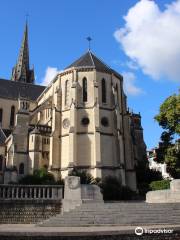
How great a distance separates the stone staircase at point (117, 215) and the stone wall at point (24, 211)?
3.52ft

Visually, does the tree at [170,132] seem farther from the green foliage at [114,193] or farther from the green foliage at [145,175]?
the green foliage at [145,175]

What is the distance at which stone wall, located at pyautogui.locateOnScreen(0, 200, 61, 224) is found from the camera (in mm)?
12984

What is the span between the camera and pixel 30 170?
1505 inches

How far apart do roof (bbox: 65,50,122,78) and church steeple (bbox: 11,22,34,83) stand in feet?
99.8

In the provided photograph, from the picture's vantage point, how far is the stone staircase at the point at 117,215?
38.6 feet

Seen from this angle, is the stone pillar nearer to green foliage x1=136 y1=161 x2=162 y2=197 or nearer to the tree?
the tree

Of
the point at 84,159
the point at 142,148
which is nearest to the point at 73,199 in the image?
the point at 84,159

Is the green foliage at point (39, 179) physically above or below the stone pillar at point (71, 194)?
above


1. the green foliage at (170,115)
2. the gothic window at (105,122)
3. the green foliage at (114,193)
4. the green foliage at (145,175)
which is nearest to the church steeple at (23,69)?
the gothic window at (105,122)

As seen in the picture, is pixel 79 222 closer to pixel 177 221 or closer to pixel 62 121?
pixel 177 221

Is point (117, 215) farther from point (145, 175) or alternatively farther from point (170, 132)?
point (145, 175)

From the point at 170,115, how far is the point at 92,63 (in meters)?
21.6

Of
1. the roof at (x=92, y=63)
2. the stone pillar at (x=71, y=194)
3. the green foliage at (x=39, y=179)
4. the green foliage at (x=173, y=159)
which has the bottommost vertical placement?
the stone pillar at (x=71, y=194)

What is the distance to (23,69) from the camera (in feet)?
241
